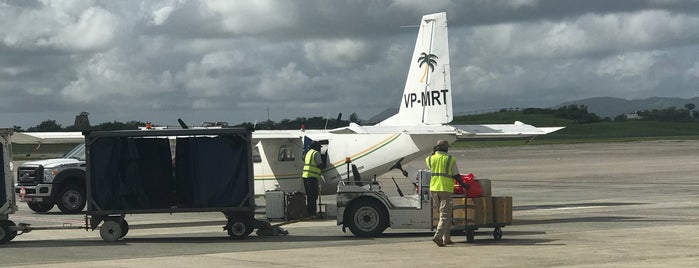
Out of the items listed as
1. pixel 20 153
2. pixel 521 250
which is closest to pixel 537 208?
pixel 521 250

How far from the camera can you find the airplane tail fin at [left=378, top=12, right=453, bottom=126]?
87.6 ft

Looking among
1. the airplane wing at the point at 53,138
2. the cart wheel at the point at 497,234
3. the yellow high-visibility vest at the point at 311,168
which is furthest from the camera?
the airplane wing at the point at 53,138

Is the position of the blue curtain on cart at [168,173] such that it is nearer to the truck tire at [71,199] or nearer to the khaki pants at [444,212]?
the khaki pants at [444,212]

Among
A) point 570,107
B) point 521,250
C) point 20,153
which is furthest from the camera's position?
point 570,107

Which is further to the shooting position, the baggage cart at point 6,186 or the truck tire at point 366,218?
the baggage cart at point 6,186

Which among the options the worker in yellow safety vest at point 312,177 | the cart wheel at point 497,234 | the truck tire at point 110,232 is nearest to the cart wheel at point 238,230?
the truck tire at point 110,232

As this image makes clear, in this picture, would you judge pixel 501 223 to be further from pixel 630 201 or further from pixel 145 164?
pixel 630 201

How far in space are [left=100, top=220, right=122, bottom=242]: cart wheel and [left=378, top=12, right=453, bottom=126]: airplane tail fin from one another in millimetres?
9198

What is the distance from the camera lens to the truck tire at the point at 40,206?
30.1m

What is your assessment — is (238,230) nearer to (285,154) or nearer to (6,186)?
(6,186)

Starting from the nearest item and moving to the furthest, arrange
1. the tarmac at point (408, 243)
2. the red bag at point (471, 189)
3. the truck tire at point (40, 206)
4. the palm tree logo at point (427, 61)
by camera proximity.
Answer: the tarmac at point (408, 243) < the red bag at point (471, 189) < the palm tree logo at point (427, 61) < the truck tire at point (40, 206)

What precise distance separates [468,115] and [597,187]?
353ft

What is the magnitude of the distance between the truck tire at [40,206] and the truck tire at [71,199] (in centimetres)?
49

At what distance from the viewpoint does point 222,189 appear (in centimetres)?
2122
